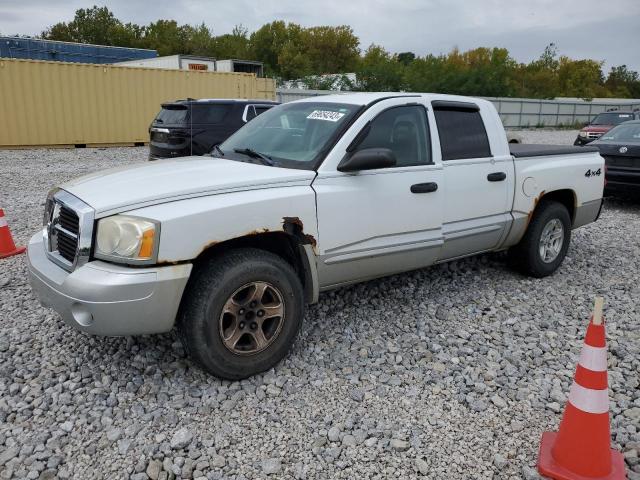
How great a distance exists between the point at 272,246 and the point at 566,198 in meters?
3.51

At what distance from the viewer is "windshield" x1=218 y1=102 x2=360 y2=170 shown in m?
3.72

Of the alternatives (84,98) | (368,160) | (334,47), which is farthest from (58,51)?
(334,47)

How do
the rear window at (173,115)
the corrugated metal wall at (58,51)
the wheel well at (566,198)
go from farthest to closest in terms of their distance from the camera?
the corrugated metal wall at (58,51) < the rear window at (173,115) < the wheel well at (566,198)

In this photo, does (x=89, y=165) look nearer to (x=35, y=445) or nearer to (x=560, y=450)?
(x=35, y=445)

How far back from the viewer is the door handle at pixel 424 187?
3955 millimetres

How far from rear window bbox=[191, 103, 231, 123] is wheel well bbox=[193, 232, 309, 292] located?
318 inches

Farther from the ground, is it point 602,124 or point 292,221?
point 602,124

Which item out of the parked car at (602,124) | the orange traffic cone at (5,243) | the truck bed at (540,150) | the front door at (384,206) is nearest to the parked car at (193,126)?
the orange traffic cone at (5,243)

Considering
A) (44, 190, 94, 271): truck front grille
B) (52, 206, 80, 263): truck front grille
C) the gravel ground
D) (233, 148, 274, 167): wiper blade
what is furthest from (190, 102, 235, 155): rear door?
(52, 206, 80, 263): truck front grille

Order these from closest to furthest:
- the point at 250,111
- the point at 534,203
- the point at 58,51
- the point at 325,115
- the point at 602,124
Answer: the point at 325,115, the point at 534,203, the point at 250,111, the point at 602,124, the point at 58,51

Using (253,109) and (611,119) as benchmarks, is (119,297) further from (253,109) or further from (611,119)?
(611,119)

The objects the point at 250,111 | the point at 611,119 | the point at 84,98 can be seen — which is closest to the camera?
the point at 250,111

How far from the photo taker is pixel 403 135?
4102mm

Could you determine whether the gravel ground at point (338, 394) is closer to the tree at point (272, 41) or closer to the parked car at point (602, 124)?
the parked car at point (602, 124)
